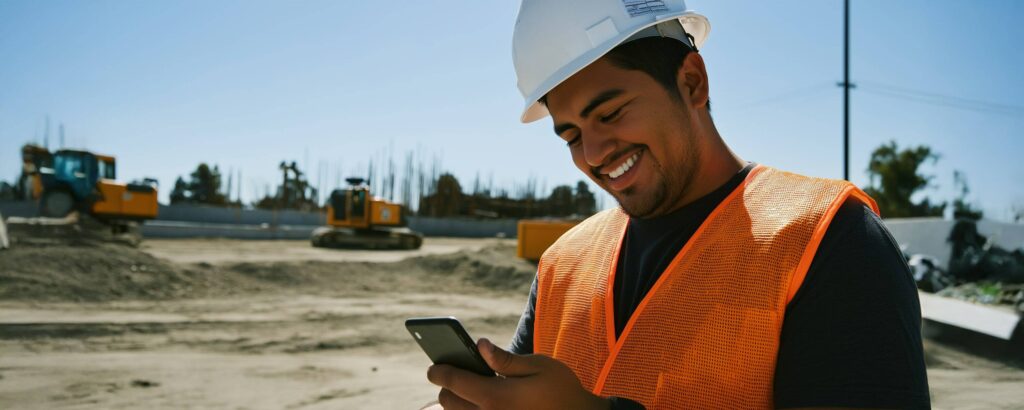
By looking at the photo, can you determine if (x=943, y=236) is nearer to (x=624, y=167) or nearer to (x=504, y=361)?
(x=624, y=167)

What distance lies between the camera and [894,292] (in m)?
1.07

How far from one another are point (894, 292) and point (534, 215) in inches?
1510

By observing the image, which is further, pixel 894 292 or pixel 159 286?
pixel 159 286

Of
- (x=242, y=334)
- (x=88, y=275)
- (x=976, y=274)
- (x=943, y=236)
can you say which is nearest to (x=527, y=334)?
(x=242, y=334)

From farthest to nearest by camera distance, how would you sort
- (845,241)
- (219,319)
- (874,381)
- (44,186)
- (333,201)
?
(333,201) < (44,186) < (219,319) < (845,241) < (874,381)

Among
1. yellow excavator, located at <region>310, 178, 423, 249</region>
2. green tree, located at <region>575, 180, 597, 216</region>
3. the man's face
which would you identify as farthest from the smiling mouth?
green tree, located at <region>575, 180, 597, 216</region>

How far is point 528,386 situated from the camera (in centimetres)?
110

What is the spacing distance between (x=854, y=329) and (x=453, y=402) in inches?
27.3

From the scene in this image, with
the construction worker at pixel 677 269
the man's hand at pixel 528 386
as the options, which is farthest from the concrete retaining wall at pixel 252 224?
the man's hand at pixel 528 386

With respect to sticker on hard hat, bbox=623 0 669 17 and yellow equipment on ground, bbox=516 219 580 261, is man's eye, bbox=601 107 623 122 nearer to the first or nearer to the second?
sticker on hard hat, bbox=623 0 669 17

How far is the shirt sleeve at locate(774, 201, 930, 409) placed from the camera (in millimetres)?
1051

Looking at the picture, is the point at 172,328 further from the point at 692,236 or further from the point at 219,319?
the point at 692,236

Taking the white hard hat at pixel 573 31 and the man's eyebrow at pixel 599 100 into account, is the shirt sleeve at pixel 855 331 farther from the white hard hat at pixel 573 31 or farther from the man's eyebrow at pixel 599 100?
the white hard hat at pixel 573 31

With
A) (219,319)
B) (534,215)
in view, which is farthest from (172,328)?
(534,215)
